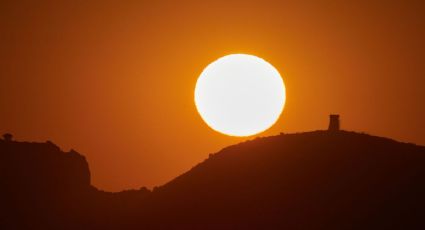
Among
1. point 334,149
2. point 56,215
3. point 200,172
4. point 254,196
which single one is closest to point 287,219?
point 254,196

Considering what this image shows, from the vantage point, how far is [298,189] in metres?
71.0

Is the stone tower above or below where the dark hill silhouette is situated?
above

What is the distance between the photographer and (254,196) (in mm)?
72188

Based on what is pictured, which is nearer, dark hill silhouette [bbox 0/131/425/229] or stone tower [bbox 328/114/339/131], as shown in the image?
dark hill silhouette [bbox 0/131/425/229]

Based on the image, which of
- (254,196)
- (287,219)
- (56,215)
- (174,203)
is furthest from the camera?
(56,215)

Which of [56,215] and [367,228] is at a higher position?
[56,215]

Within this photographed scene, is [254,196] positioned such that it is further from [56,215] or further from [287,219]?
[56,215]

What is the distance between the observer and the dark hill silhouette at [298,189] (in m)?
65.8

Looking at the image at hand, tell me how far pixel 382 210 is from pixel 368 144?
1080cm

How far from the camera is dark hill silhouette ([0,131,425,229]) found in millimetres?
65812

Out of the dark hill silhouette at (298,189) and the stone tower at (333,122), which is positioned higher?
the stone tower at (333,122)

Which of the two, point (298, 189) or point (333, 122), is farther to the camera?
point (333, 122)

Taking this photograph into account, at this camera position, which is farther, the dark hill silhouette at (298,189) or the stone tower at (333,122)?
the stone tower at (333,122)

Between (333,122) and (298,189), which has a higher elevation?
(333,122)
